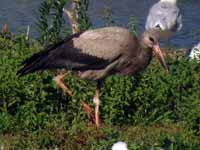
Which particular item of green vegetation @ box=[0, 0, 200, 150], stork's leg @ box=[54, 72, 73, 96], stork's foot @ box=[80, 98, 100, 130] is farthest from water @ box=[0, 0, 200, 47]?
stork's foot @ box=[80, 98, 100, 130]

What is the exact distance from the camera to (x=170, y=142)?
6.40 metres

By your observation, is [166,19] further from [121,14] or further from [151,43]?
[151,43]

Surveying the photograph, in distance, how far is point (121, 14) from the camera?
20.1 metres

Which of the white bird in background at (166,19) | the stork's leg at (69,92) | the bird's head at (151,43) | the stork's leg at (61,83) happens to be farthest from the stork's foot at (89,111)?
the white bird in background at (166,19)

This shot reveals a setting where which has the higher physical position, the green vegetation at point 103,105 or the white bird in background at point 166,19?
the green vegetation at point 103,105

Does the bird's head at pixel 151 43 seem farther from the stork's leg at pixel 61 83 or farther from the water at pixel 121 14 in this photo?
the water at pixel 121 14

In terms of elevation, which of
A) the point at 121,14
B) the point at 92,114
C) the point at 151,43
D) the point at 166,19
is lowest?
the point at 121,14

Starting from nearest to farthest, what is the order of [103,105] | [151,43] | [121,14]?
1. [151,43]
2. [103,105]
3. [121,14]

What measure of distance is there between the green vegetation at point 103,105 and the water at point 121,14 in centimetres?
691

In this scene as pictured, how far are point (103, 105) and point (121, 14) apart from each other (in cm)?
1200

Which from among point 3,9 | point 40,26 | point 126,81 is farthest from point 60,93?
point 3,9

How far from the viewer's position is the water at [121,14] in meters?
17.3

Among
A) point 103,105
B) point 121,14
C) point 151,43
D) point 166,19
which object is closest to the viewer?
point 151,43

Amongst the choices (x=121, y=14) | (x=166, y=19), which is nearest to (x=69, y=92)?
(x=166, y=19)
